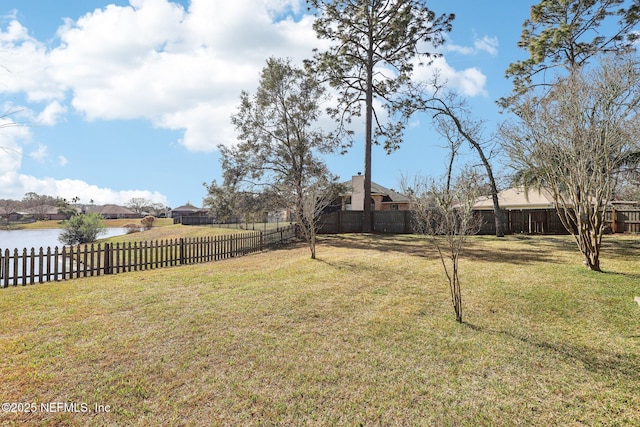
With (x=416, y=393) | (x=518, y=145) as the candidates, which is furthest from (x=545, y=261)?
(x=416, y=393)

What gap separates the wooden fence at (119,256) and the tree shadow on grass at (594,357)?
10766mm

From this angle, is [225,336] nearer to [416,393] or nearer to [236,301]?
[236,301]

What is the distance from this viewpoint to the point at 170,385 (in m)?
3.74

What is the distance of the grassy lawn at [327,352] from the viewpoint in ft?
11.1

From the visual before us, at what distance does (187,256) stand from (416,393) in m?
11.7

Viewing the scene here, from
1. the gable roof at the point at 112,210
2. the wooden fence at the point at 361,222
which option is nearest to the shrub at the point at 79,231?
the wooden fence at the point at 361,222

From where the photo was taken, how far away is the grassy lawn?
3.40m

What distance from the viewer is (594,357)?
4.59m

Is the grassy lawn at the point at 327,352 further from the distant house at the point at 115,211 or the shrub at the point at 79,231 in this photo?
the distant house at the point at 115,211

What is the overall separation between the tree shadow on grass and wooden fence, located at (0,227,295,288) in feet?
35.3

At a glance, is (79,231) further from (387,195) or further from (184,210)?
(184,210)

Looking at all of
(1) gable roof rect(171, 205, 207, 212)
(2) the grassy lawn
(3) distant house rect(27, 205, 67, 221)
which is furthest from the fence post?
Result: (3) distant house rect(27, 205, 67, 221)

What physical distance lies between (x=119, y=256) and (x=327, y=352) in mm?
13402

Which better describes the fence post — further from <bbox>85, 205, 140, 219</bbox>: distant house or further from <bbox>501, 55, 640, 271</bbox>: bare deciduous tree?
<bbox>85, 205, 140, 219</bbox>: distant house
